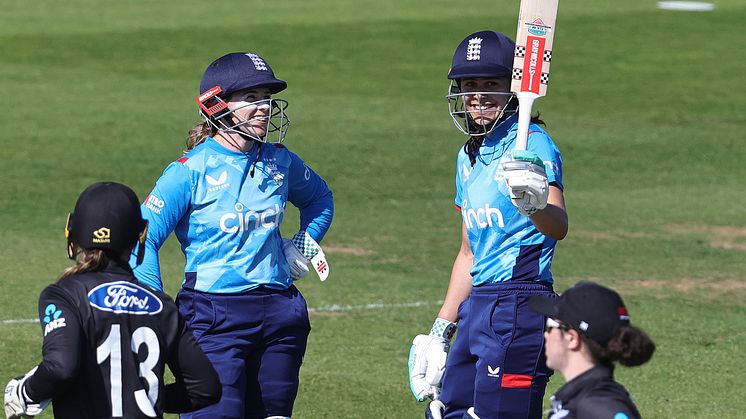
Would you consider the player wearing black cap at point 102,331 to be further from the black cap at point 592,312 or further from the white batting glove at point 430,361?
the white batting glove at point 430,361

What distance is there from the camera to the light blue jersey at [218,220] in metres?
6.64

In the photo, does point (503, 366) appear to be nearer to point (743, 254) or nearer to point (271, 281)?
point (271, 281)

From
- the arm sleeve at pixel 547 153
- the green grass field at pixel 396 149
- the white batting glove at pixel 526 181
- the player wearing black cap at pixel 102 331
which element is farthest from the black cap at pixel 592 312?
the green grass field at pixel 396 149

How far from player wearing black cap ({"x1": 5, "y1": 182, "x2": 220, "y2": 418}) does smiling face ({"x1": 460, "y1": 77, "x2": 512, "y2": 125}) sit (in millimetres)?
2115

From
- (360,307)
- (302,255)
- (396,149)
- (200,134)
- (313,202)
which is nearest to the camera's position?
(200,134)

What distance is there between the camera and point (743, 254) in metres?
13.9

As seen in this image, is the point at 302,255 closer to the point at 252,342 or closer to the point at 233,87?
the point at 252,342

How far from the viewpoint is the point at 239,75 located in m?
6.84

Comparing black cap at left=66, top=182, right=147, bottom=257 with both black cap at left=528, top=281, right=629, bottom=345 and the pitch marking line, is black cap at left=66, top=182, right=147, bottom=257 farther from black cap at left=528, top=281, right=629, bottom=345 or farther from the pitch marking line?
the pitch marking line

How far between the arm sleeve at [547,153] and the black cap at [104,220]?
2.13 meters

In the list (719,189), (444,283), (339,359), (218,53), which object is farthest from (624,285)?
(218,53)

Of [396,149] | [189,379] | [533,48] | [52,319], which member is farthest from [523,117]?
[396,149]

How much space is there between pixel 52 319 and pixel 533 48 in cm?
273

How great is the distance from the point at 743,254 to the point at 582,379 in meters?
9.53
